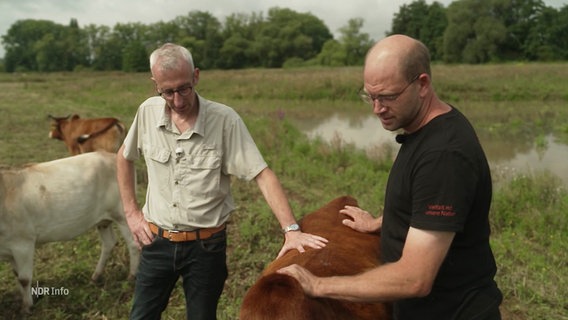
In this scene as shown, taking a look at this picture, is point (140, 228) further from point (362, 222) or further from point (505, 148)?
point (505, 148)

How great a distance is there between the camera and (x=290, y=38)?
3063 inches

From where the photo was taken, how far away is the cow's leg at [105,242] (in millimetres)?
5160

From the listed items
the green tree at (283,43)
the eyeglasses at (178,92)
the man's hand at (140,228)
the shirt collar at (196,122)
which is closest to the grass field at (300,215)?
the man's hand at (140,228)

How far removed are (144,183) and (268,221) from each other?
342 centimetres

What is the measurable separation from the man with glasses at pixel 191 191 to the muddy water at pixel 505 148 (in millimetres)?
6801

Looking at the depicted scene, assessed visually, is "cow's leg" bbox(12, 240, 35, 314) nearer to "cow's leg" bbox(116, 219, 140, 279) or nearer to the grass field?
the grass field

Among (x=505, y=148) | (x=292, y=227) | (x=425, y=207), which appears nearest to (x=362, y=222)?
(x=292, y=227)

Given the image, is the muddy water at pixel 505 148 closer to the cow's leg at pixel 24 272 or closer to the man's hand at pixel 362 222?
the man's hand at pixel 362 222

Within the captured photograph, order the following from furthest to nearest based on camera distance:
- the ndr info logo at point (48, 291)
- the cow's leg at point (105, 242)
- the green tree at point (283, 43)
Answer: the green tree at point (283, 43) → the cow's leg at point (105, 242) → the ndr info logo at point (48, 291)

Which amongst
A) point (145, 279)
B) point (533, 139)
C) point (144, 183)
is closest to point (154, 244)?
point (145, 279)

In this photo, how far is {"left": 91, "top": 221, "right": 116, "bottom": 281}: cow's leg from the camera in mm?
5160

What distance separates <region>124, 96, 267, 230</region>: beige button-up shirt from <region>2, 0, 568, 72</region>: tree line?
57333 millimetres

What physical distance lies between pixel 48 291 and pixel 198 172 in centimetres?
299

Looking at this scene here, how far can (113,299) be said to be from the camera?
15.3 ft
